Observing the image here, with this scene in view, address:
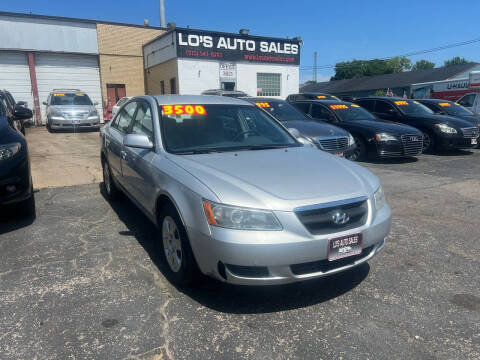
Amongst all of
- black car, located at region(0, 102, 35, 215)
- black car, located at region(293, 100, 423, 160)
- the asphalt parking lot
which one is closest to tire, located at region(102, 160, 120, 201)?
the asphalt parking lot

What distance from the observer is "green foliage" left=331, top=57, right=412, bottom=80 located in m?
83.1

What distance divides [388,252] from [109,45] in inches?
850

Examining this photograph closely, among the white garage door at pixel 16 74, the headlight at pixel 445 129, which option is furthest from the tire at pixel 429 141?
the white garage door at pixel 16 74

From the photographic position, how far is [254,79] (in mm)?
21781

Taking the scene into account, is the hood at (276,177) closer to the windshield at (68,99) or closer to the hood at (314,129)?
the hood at (314,129)

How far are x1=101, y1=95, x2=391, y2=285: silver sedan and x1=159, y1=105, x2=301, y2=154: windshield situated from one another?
11 millimetres

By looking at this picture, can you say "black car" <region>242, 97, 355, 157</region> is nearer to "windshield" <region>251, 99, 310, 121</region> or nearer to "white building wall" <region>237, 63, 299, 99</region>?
"windshield" <region>251, 99, 310, 121</region>

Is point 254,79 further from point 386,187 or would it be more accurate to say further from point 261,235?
point 261,235

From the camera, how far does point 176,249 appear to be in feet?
9.87

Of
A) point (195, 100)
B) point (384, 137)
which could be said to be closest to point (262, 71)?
point (384, 137)

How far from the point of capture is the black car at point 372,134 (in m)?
8.59

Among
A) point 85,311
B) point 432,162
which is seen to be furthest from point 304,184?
point 432,162

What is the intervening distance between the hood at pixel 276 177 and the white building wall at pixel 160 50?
1745 centimetres

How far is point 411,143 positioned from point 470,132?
8.02 feet
